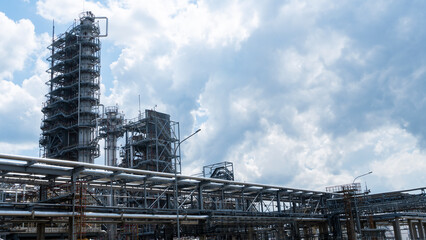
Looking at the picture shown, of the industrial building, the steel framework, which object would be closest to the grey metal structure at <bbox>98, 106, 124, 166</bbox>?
the industrial building

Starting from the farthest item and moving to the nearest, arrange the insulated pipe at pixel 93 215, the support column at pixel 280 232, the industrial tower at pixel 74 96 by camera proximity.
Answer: the industrial tower at pixel 74 96 < the support column at pixel 280 232 < the insulated pipe at pixel 93 215

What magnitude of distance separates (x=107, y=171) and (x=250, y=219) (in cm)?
1663

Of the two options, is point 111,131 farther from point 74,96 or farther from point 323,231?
point 323,231

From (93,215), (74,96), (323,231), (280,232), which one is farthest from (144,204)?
(74,96)

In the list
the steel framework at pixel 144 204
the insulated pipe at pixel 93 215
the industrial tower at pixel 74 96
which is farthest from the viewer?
the industrial tower at pixel 74 96

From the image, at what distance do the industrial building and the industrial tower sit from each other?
18 cm

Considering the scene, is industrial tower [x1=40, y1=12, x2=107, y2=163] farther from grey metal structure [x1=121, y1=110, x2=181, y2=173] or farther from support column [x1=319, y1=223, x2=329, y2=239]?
support column [x1=319, y1=223, x2=329, y2=239]

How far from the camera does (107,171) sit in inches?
1258

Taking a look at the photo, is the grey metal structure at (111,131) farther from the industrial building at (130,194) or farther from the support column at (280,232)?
the support column at (280,232)

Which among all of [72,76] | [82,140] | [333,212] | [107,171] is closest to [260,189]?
[333,212]

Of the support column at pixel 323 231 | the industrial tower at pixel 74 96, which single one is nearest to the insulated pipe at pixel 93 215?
the support column at pixel 323 231

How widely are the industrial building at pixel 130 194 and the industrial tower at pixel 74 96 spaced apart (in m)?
0.18

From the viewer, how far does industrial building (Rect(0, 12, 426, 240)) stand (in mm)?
29062

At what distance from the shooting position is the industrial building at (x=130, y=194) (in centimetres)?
2906
